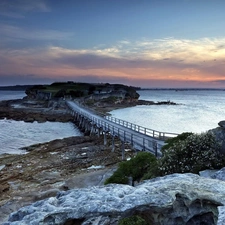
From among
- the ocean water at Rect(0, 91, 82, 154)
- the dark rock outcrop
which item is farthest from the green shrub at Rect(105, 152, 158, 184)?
the ocean water at Rect(0, 91, 82, 154)

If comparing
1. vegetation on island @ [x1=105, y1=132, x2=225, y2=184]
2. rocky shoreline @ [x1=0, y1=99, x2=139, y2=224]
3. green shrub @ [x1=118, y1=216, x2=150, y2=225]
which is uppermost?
vegetation on island @ [x1=105, y1=132, x2=225, y2=184]

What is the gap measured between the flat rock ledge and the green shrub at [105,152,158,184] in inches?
187

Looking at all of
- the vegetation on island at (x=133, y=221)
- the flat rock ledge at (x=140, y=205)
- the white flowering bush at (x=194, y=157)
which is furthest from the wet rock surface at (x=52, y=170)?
the flat rock ledge at (x=140, y=205)

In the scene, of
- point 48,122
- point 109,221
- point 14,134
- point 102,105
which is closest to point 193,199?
point 109,221

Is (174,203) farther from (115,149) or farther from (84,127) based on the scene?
(84,127)

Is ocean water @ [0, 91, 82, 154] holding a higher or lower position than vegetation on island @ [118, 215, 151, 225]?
lower

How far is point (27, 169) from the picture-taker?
76.8 feet

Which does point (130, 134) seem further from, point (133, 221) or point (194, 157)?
point (133, 221)

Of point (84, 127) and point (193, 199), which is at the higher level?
point (193, 199)

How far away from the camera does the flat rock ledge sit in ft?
19.3

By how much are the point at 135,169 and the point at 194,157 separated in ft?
8.50

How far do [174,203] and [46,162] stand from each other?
66.5ft

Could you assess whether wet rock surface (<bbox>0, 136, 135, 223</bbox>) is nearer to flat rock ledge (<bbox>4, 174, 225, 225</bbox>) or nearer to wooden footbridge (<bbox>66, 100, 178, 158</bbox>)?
wooden footbridge (<bbox>66, 100, 178, 158</bbox>)

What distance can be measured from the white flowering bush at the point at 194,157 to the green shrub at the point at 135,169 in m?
0.60
